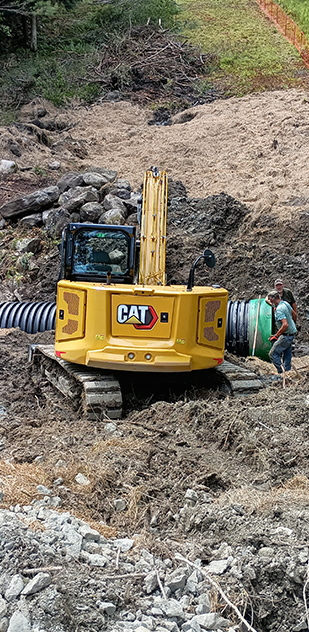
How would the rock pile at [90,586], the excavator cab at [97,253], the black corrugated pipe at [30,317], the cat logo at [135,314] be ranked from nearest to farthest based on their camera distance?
1. the rock pile at [90,586]
2. the cat logo at [135,314]
3. the excavator cab at [97,253]
4. the black corrugated pipe at [30,317]

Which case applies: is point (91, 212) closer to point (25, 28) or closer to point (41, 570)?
point (41, 570)

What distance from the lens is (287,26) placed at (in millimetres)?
28594

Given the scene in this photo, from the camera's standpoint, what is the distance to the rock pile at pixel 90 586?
3.32 meters

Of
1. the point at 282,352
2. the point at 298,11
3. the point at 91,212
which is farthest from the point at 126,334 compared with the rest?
the point at 298,11

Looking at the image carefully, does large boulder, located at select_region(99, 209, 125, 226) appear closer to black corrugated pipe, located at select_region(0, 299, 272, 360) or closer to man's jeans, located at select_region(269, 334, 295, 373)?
black corrugated pipe, located at select_region(0, 299, 272, 360)

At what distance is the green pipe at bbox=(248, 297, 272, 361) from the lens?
9.97 metres

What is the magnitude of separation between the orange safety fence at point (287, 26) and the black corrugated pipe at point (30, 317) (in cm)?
1726

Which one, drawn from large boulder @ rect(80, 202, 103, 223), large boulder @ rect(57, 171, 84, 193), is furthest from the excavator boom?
large boulder @ rect(57, 171, 84, 193)

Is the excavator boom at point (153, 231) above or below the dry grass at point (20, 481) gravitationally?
above

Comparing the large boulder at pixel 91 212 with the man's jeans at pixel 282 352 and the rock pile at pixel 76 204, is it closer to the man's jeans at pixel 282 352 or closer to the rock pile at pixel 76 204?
the rock pile at pixel 76 204

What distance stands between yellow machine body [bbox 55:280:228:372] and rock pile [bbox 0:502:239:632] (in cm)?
327

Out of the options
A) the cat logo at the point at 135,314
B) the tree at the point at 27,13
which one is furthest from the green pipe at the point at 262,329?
the tree at the point at 27,13

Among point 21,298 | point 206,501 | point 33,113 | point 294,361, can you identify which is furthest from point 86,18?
point 206,501

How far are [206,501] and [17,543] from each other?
1.65m
